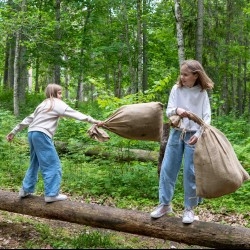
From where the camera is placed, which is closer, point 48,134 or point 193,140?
point 193,140

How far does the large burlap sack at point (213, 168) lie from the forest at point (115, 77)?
1.50m

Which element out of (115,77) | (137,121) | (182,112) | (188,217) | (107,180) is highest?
(115,77)

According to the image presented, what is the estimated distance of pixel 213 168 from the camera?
482cm

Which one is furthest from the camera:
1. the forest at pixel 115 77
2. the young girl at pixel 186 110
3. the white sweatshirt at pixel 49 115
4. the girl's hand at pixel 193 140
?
the forest at pixel 115 77

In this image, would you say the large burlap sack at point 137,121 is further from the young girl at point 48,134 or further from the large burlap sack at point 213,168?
the large burlap sack at point 213,168

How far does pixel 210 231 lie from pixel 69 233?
2.24 m

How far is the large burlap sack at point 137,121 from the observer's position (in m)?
5.61

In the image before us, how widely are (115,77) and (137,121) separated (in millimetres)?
25791

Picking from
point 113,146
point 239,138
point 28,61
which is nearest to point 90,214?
point 113,146

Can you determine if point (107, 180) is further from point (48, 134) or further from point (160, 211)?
point (160, 211)

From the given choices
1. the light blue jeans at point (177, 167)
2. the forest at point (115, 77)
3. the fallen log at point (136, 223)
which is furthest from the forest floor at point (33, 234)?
the light blue jeans at point (177, 167)

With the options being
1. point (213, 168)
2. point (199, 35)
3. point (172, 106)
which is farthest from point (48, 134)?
point (199, 35)

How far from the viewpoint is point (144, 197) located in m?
8.54

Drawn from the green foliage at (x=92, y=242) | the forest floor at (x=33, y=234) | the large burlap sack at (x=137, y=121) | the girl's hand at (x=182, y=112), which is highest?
the girl's hand at (x=182, y=112)
